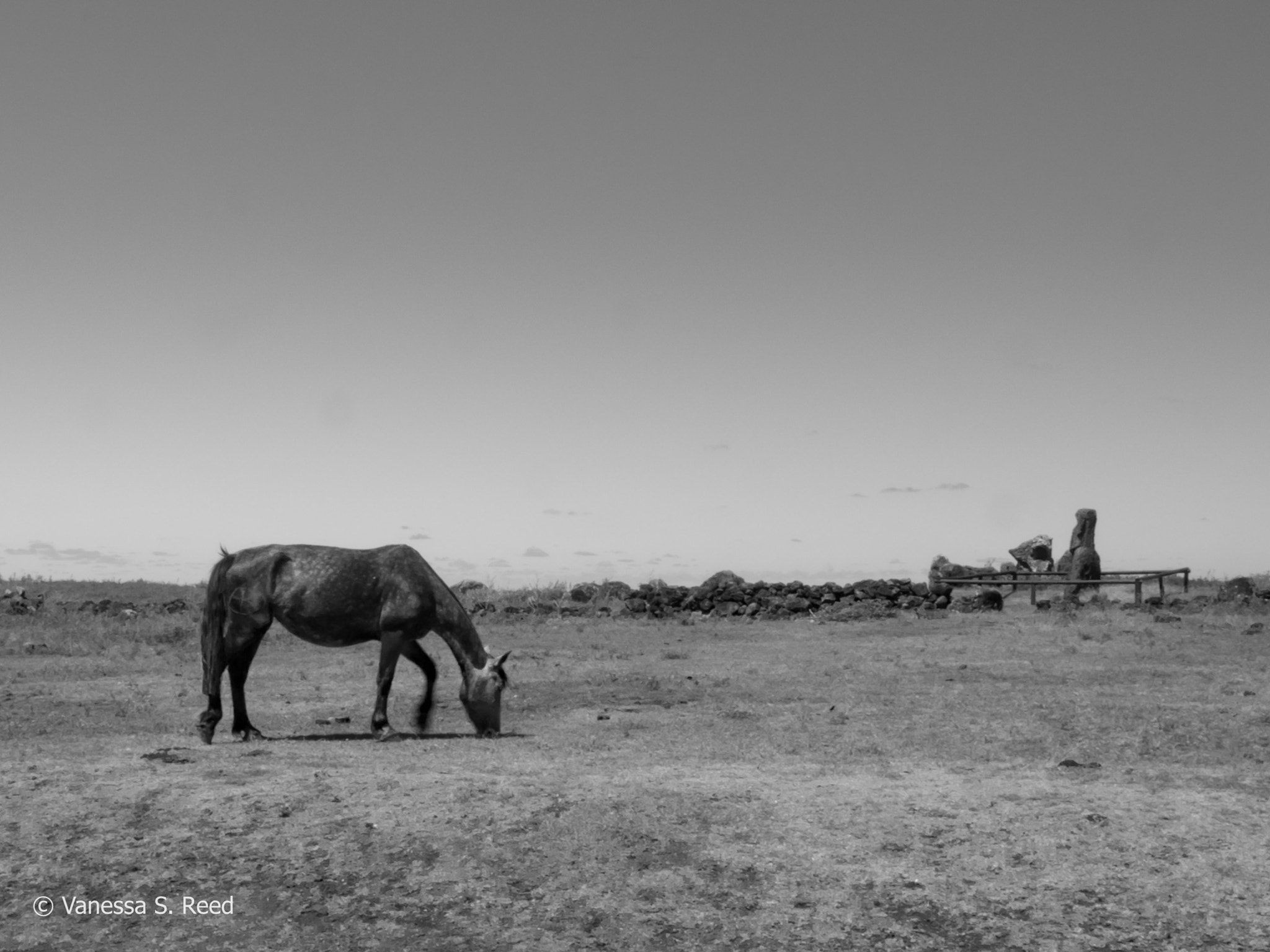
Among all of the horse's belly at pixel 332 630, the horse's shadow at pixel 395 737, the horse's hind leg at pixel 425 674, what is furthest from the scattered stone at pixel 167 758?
the horse's hind leg at pixel 425 674

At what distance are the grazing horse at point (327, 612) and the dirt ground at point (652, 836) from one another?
56cm

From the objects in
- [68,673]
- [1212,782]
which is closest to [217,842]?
[1212,782]

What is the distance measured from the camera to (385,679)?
13.4 m

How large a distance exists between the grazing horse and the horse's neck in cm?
3

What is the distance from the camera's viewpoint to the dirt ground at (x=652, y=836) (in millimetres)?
7305

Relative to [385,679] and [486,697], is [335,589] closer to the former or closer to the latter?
[385,679]

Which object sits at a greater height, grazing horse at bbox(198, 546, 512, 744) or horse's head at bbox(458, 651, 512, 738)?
grazing horse at bbox(198, 546, 512, 744)

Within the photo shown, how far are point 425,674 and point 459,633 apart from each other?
61cm

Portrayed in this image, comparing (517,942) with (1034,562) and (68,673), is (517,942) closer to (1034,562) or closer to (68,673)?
(68,673)

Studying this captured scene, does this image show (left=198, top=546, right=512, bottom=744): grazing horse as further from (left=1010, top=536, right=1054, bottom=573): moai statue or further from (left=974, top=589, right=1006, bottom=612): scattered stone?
(left=1010, top=536, right=1054, bottom=573): moai statue

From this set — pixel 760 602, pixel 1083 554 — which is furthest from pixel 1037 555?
pixel 760 602

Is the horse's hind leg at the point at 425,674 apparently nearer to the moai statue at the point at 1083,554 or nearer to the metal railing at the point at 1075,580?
the metal railing at the point at 1075,580

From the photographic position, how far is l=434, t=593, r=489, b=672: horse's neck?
1386 cm

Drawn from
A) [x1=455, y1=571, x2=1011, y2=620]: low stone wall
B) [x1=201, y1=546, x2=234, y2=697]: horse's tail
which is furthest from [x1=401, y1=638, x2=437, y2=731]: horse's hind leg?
[x1=455, y1=571, x2=1011, y2=620]: low stone wall
